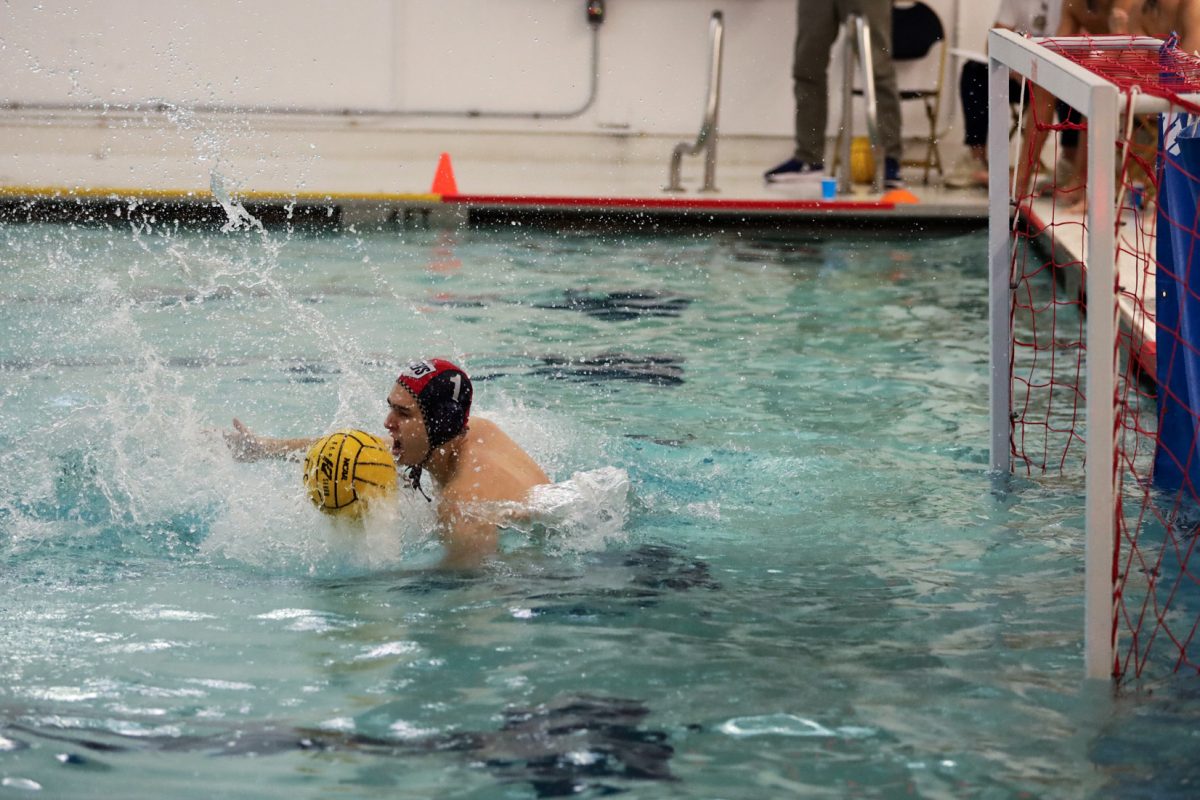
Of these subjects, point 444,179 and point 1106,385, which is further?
point 444,179

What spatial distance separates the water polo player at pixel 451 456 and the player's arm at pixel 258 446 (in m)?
0.49

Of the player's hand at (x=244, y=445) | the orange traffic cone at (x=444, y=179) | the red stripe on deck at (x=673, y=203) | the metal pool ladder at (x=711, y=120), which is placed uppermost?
the metal pool ladder at (x=711, y=120)

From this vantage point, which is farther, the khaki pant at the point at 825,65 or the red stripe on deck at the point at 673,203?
the khaki pant at the point at 825,65

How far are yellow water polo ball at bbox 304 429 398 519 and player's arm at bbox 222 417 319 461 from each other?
2.27 feet

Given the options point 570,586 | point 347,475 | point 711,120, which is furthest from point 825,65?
point 347,475

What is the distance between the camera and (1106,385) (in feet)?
10.7

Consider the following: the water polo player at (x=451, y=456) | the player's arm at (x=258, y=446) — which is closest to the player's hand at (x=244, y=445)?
the player's arm at (x=258, y=446)

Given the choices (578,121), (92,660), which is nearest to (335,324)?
(92,660)

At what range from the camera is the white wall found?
13047mm

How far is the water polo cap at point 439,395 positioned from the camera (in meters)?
4.20

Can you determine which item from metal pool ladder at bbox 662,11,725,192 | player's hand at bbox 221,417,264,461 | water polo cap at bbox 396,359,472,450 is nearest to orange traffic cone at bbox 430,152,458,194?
metal pool ladder at bbox 662,11,725,192

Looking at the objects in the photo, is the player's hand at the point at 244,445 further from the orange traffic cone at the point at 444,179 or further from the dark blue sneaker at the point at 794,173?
the dark blue sneaker at the point at 794,173

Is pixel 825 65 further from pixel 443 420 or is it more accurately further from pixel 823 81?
pixel 443 420

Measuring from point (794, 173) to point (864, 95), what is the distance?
1.46 metres
